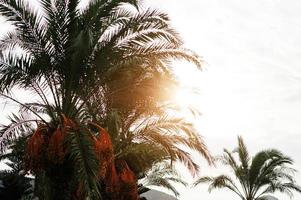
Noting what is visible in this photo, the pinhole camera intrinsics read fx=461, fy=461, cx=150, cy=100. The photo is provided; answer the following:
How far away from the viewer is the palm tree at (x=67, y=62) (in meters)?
10.1

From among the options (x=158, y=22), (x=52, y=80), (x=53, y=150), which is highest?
(x=158, y=22)

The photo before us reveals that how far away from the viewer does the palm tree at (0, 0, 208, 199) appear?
1007 cm

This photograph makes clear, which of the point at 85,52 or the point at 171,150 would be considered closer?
the point at 85,52

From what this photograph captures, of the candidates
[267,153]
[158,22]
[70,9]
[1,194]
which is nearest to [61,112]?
[70,9]

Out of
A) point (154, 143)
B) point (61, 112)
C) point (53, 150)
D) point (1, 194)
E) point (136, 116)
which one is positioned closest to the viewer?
point (53, 150)

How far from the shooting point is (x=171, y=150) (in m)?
11.4

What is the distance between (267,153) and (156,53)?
42.0ft

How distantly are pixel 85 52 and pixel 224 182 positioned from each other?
51.4ft

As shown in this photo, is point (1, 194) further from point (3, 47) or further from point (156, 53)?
point (156, 53)

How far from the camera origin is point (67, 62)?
10727 millimetres

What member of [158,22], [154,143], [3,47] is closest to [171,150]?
[154,143]

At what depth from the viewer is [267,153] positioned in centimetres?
2233

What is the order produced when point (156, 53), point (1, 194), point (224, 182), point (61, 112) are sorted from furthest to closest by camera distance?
point (224, 182) < point (1, 194) < point (156, 53) < point (61, 112)

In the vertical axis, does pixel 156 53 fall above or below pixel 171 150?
above
